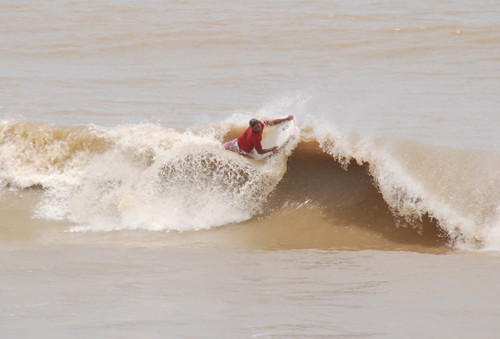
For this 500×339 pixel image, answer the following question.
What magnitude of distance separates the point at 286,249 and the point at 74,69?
11.7m

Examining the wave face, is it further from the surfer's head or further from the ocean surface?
the surfer's head

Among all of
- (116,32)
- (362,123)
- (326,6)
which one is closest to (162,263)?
(362,123)

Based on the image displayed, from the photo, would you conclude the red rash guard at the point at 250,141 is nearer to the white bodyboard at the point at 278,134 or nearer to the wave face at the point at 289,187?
the wave face at the point at 289,187

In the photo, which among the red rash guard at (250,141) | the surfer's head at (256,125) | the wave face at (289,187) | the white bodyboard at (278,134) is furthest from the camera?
the white bodyboard at (278,134)

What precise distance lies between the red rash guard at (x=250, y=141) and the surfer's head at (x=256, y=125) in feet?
0.18

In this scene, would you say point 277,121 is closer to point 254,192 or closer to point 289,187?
point 289,187

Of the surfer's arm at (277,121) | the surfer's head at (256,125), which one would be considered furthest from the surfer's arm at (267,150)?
the surfer's arm at (277,121)

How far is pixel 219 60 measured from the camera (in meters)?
18.7

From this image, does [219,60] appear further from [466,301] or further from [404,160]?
[466,301]

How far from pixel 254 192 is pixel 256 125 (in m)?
0.86

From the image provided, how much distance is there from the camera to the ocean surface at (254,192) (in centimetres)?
532

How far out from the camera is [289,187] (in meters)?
9.55

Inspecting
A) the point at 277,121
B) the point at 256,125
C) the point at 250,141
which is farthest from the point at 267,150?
the point at 277,121

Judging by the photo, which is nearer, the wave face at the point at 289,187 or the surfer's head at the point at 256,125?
the wave face at the point at 289,187
